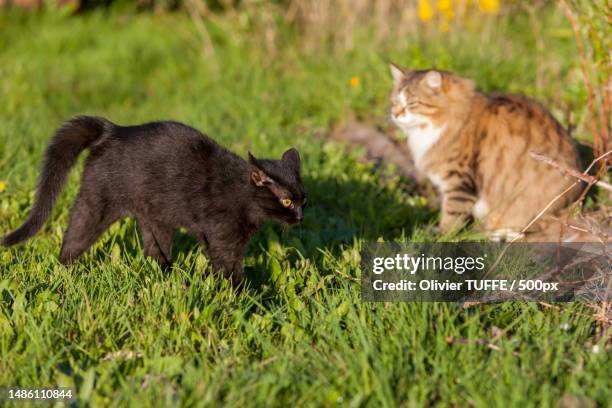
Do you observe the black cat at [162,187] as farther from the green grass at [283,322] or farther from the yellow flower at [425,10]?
the yellow flower at [425,10]

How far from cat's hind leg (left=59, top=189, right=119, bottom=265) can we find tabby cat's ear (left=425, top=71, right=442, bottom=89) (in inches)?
95.1

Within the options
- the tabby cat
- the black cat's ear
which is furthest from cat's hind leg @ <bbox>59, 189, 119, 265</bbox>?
the tabby cat

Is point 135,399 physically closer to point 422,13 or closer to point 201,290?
point 201,290

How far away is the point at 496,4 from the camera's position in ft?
22.3

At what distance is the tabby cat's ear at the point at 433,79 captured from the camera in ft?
15.7

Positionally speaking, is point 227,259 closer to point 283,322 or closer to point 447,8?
point 283,322

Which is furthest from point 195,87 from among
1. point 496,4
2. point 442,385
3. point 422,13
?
point 442,385

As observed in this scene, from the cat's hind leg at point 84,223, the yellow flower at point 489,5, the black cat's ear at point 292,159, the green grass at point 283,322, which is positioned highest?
the yellow flower at point 489,5

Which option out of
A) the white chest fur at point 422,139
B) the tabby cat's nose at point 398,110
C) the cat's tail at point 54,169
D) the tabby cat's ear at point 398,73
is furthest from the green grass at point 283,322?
the tabby cat's ear at point 398,73

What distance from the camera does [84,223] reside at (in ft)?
11.8

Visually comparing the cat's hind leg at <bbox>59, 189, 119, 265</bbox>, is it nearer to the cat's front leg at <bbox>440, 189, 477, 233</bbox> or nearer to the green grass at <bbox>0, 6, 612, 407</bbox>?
the green grass at <bbox>0, 6, 612, 407</bbox>

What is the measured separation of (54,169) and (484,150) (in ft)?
9.14

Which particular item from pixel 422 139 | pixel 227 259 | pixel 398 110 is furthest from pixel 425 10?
pixel 227 259

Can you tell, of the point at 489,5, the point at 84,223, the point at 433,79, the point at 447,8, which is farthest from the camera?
the point at 447,8
